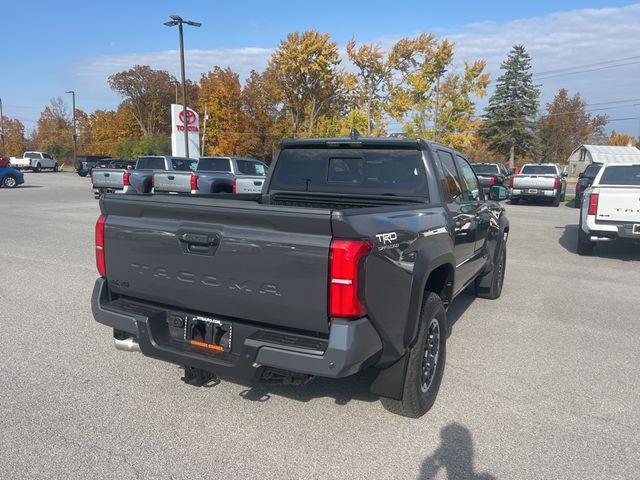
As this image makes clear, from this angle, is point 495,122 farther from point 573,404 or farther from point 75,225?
point 573,404

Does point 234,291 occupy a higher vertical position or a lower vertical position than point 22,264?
higher

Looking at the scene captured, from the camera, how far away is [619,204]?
8812mm

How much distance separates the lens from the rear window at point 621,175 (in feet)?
33.1

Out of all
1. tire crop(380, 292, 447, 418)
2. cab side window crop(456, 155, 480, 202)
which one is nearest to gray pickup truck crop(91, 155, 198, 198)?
cab side window crop(456, 155, 480, 202)

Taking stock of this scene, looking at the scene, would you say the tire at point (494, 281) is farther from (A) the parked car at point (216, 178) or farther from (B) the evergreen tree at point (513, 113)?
(B) the evergreen tree at point (513, 113)

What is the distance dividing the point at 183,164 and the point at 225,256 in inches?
729

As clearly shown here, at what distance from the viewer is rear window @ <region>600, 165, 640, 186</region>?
10094 mm

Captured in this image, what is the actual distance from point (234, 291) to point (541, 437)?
220cm

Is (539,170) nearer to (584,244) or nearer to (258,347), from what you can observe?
(584,244)

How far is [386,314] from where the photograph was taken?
2930mm

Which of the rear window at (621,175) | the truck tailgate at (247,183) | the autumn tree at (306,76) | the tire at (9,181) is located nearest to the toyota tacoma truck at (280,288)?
the rear window at (621,175)

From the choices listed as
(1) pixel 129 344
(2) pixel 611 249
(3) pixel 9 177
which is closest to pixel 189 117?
(3) pixel 9 177

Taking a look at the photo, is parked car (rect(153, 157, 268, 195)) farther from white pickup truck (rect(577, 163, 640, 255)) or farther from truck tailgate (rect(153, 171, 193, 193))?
white pickup truck (rect(577, 163, 640, 255))

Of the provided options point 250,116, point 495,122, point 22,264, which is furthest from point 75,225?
point 495,122
